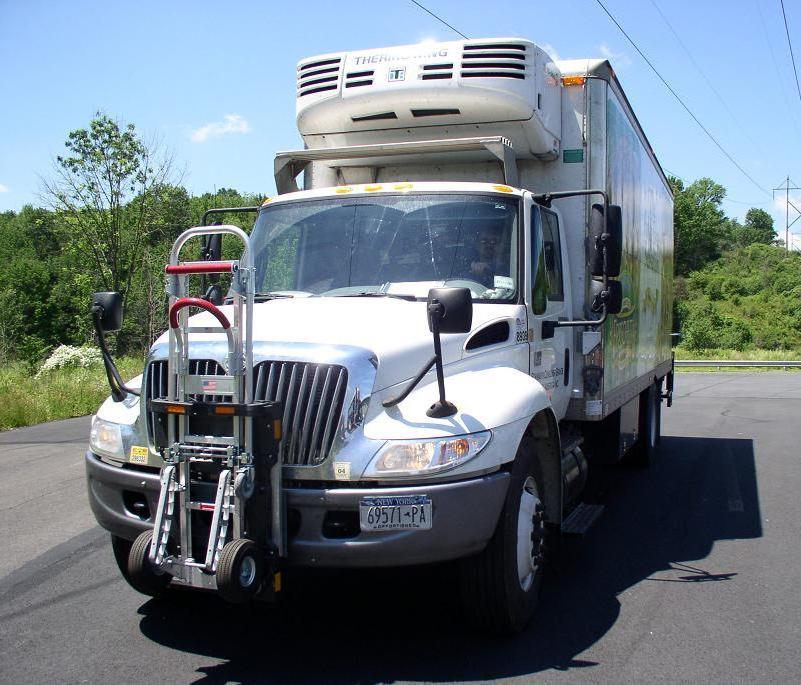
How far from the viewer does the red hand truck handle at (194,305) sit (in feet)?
12.7

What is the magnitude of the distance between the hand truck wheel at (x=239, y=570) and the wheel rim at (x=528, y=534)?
1.45 metres

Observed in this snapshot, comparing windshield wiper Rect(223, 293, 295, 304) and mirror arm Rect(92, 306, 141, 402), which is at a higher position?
windshield wiper Rect(223, 293, 295, 304)

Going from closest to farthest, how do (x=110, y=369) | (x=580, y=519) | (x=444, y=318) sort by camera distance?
(x=444, y=318) → (x=110, y=369) → (x=580, y=519)

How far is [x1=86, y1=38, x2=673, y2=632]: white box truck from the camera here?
400 cm

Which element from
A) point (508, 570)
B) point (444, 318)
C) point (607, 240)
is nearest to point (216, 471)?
point (444, 318)

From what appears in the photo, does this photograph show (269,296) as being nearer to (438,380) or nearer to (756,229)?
(438,380)

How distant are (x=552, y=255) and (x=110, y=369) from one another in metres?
3.08

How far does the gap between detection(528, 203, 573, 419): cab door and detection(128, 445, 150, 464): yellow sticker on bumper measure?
246 cm

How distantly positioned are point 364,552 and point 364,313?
4.59 feet

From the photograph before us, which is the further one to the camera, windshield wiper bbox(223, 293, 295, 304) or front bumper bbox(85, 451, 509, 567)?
windshield wiper bbox(223, 293, 295, 304)

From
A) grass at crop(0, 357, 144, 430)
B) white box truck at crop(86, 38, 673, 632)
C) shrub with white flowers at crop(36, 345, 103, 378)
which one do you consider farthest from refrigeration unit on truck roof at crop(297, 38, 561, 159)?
shrub with white flowers at crop(36, 345, 103, 378)

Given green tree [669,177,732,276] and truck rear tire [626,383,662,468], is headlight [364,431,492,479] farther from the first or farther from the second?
green tree [669,177,732,276]

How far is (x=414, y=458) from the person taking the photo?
402 centimetres

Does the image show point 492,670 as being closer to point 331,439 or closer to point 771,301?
point 331,439
